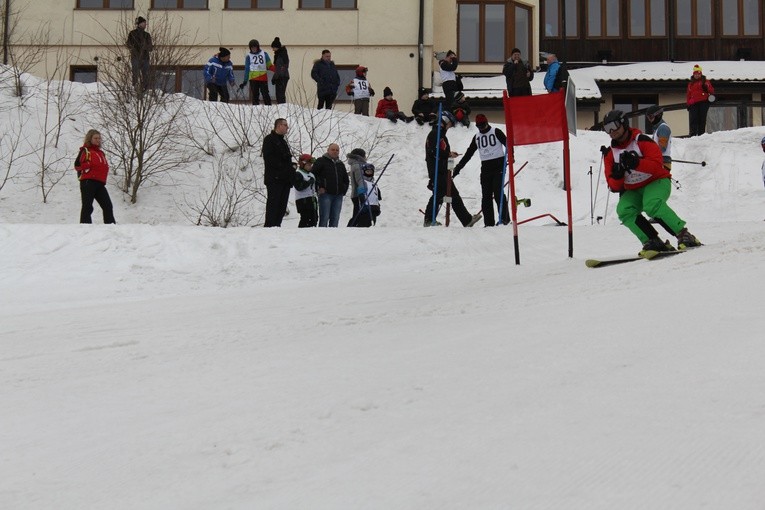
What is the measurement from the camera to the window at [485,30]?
26172 millimetres

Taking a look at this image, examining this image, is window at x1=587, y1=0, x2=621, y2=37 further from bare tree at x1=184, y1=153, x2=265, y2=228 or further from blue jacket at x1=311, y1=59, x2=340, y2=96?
bare tree at x1=184, y1=153, x2=265, y2=228

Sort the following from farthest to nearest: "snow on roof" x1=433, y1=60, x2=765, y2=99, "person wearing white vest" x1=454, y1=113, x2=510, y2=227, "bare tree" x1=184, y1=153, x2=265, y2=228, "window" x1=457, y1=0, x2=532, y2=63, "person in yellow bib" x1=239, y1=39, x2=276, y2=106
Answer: "window" x1=457, y1=0, x2=532, y2=63 → "snow on roof" x1=433, y1=60, x2=765, y2=99 → "person in yellow bib" x1=239, y1=39, x2=276, y2=106 → "bare tree" x1=184, y1=153, x2=265, y2=228 → "person wearing white vest" x1=454, y1=113, x2=510, y2=227

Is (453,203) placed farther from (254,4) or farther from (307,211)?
(254,4)

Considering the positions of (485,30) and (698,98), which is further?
(485,30)

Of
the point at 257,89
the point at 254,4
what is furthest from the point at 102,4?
the point at 257,89

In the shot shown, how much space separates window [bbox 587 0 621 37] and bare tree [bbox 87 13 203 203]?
12782 mm

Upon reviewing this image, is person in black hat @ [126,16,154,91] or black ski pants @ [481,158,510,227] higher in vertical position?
person in black hat @ [126,16,154,91]

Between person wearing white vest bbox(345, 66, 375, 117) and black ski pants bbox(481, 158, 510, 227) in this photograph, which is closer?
black ski pants bbox(481, 158, 510, 227)

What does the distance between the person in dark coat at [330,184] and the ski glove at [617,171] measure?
5.61 metres

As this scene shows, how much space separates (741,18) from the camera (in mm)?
28734

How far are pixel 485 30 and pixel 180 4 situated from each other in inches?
282

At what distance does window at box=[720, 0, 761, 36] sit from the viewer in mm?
28719

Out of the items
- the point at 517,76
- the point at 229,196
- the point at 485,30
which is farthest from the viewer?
the point at 485,30

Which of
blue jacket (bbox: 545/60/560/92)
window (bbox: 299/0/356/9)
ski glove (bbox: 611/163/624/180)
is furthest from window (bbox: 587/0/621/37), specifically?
ski glove (bbox: 611/163/624/180)
